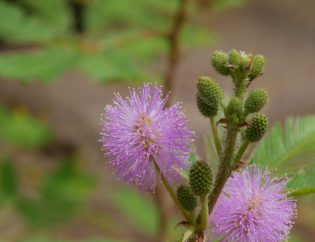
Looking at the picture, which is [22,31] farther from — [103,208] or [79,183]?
[103,208]

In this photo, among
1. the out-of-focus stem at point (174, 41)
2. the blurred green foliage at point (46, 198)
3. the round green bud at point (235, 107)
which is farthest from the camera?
the blurred green foliage at point (46, 198)

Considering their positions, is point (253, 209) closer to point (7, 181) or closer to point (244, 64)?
point (244, 64)

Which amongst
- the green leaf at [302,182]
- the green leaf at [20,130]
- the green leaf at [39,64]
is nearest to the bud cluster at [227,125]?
the green leaf at [302,182]

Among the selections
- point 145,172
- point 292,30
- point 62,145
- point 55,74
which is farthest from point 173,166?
point 292,30

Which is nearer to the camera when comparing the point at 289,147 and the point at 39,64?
the point at 289,147

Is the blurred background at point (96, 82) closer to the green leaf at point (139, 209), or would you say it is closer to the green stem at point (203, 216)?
the green leaf at point (139, 209)

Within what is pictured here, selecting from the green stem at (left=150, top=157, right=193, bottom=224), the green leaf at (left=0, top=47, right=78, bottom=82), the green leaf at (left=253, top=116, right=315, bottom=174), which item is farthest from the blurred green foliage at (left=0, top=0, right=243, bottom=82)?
the green stem at (left=150, top=157, right=193, bottom=224)

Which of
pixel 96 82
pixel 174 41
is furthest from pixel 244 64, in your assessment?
pixel 96 82
